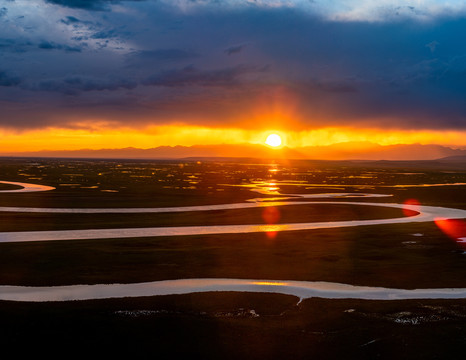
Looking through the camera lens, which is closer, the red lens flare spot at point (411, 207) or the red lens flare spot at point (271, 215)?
the red lens flare spot at point (271, 215)

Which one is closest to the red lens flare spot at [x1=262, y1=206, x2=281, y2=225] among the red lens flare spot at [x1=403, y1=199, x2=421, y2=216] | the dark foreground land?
the dark foreground land

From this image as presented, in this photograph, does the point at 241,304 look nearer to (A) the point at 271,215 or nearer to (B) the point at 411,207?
(A) the point at 271,215

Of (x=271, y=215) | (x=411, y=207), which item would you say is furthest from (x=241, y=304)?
(x=411, y=207)

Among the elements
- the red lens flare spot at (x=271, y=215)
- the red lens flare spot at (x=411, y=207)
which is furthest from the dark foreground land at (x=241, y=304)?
the red lens flare spot at (x=411, y=207)

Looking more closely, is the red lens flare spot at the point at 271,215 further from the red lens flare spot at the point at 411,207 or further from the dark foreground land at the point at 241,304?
the red lens flare spot at the point at 411,207

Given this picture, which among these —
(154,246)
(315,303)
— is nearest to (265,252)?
→ (154,246)

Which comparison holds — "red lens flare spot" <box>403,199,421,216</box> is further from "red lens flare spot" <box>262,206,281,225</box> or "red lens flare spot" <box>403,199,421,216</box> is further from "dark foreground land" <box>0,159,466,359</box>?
"red lens flare spot" <box>262,206,281,225</box>

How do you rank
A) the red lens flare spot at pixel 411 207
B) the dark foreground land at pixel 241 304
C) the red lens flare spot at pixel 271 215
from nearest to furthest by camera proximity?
1. the dark foreground land at pixel 241 304
2. the red lens flare spot at pixel 271 215
3. the red lens flare spot at pixel 411 207
